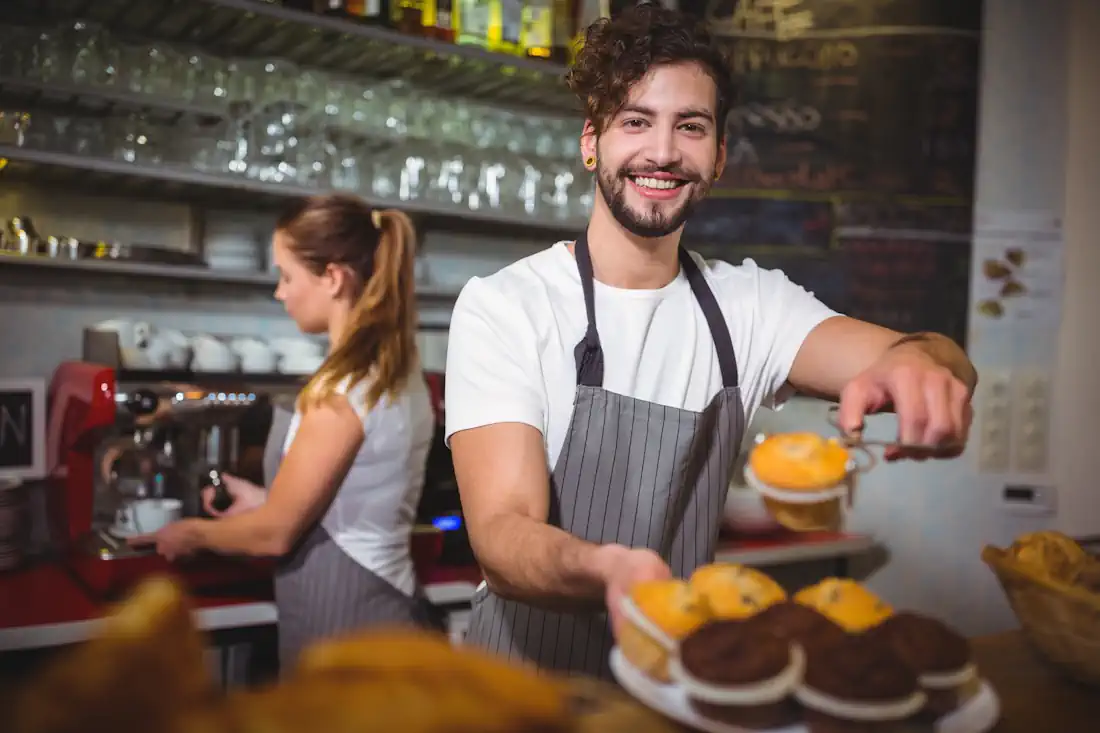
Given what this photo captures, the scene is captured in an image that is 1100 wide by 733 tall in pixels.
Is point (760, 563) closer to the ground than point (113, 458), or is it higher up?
closer to the ground

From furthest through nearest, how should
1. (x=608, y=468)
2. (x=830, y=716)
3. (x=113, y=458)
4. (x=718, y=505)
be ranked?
1. (x=113, y=458)
2. (x=718, y=505)
3. (x=608, y=468)
4. (x=830, y=716)

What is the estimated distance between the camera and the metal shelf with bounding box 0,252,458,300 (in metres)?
2.52

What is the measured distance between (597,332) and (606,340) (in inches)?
0.9

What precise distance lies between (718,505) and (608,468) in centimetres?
26

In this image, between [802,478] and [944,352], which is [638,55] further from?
[802,478]

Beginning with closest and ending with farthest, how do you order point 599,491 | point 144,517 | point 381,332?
1. point 599,491
2. point 381,332
3. point 144,517

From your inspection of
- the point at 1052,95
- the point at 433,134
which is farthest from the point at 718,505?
the point at 1052,95

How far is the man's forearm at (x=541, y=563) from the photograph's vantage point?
3.69 ft

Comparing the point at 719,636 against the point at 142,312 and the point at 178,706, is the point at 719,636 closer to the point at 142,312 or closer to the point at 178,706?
the point at 178,706

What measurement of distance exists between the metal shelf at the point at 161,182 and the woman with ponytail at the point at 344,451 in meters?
0.52

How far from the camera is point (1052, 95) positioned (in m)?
3.37

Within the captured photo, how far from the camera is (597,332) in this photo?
5.54 feet

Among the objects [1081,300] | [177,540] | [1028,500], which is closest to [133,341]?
[177,540]

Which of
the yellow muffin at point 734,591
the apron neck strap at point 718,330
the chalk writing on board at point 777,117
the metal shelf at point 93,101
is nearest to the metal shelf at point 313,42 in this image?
the metal shelf at point 93,101
